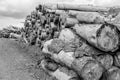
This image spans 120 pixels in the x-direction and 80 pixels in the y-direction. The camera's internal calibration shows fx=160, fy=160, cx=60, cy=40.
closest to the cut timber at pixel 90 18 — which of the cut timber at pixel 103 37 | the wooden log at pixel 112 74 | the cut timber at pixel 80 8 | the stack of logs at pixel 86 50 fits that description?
the stack of logs at pixel 86 50

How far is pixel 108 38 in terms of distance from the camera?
445 centimetres

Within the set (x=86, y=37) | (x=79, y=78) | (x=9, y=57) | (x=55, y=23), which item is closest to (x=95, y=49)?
(x=86, y=37)

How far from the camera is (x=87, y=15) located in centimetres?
512

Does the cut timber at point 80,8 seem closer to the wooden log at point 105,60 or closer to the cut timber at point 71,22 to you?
the cut timber at point 71,22

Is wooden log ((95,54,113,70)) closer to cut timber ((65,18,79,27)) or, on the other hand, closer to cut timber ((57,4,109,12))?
cut timber ((65,18,79,27))

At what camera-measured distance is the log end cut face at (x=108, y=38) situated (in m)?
4.38

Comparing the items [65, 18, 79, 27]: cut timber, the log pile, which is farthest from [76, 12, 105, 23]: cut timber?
the log pile

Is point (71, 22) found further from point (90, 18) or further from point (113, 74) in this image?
point (113, 74)

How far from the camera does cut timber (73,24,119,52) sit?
14.3ft

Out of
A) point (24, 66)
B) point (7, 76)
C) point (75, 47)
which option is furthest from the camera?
point (24, 66)

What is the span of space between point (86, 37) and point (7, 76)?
9.45 ft

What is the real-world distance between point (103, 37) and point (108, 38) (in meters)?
0.17

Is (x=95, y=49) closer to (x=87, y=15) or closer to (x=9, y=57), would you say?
(x=87, y=15)

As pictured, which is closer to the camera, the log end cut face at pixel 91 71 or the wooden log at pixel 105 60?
the log end cut face at pixel 91 71
